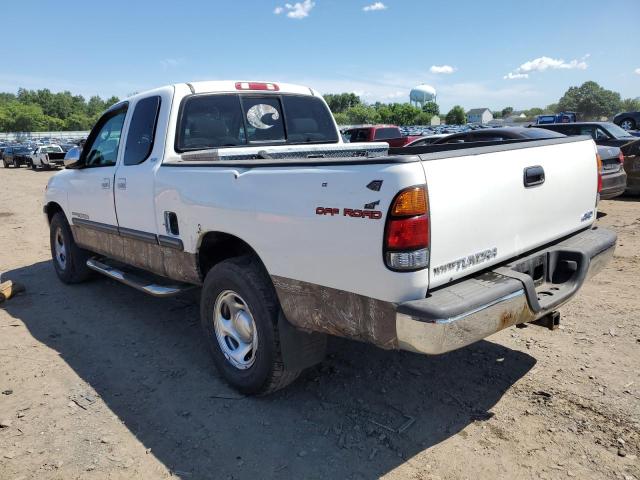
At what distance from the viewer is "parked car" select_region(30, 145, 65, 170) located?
1179 inches

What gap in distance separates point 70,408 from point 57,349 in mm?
1141

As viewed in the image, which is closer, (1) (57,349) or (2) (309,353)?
(2) (309,353)

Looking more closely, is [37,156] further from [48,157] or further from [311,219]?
[311,219]

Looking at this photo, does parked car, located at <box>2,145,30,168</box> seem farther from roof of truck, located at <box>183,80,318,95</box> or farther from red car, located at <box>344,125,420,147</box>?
roof of truck, located at <box>183,80,318,95</box>

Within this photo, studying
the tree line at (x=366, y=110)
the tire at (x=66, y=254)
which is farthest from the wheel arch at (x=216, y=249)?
the tree line at (x=366, y=110)

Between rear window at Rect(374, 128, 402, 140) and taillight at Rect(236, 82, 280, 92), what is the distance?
39.5ft

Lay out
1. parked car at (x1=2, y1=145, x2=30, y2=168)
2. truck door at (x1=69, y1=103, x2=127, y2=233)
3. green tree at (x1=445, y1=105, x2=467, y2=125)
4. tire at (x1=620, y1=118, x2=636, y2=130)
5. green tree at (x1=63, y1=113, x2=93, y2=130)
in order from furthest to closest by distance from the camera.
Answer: green tree at (x1=63, y1=113, x2=93, y2=130) → green tree at (x1=445, y1=105, x2=467, y2=125) → parked car at (x1=2, y1=145, x2=30, y2=168) → tire at (x1=620, y1=118, x2=636, y2=130) → truck door at (x1=69, y1=103, x2=127, y2=233)

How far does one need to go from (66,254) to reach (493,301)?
537 cm

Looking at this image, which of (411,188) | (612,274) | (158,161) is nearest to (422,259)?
(411,188)

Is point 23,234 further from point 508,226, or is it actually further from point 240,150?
point 508,226

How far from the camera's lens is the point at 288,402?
11.2 feet

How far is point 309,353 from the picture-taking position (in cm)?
322

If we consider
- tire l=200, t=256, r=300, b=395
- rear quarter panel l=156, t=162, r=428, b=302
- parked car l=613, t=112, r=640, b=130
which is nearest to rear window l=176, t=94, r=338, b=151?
rear quarter panel l=156, t=162, r=428, b=302

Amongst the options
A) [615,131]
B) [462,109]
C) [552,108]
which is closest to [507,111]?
[552,108]
